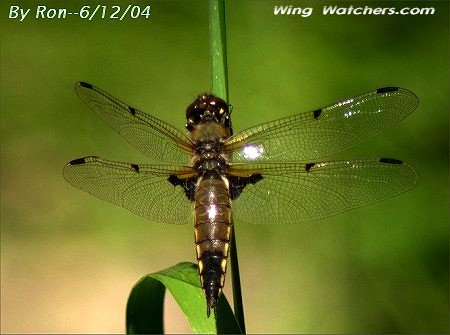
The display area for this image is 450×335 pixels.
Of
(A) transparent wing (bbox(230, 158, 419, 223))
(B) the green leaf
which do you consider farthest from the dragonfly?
(B) the green leaf

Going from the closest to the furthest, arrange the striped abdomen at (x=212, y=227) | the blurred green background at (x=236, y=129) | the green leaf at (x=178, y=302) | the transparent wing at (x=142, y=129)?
the green leaf at (x=178, y=302), the striped abdomen at (x=212, y=227), the transparent wing at (x=142, y=129), the blurred green background at (x=236, y=129)

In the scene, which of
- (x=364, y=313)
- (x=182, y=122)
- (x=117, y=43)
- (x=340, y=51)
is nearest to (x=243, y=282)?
(x=364, y=313)

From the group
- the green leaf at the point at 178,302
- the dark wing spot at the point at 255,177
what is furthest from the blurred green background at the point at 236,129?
the green leaf at the point at 178,302

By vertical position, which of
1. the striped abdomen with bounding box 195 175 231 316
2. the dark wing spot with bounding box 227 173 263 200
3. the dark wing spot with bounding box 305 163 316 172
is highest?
the dark wing spot with bounding box 305 163 316 172

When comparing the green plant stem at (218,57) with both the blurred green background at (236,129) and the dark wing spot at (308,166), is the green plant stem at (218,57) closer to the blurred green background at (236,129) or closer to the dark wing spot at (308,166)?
the dark wing spot at (308,166)

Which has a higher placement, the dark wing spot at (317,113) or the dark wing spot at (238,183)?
the dark wing spot at (317,113)

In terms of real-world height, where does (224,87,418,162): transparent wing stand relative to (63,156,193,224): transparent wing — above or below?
above

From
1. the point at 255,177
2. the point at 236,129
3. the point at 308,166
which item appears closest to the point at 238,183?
the point at 255,177

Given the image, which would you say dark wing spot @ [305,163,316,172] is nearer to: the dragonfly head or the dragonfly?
the dragonfly
